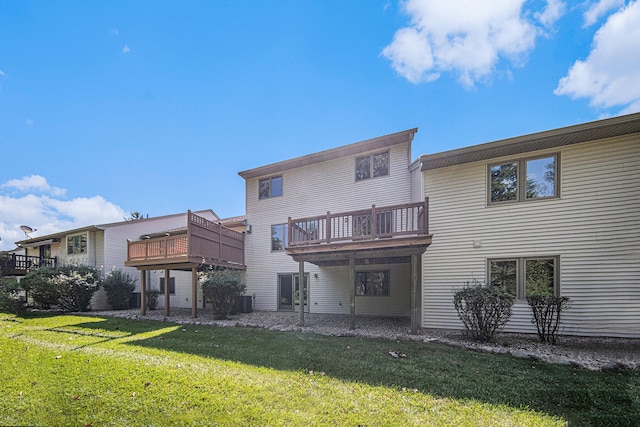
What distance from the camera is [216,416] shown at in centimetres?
347

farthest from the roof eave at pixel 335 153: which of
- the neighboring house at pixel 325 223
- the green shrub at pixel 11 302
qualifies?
the green shrub at pixel 11 302

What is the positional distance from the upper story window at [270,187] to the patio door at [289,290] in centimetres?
393

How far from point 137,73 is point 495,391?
14259 millimetres

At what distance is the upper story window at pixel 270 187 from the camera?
14.7 meters

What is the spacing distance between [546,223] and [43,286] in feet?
68.2

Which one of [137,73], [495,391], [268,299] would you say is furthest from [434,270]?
[137,73]

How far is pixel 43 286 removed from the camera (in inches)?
571

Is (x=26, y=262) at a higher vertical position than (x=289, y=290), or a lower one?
higher

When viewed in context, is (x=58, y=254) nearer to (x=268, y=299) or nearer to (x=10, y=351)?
(x=268, y=299)

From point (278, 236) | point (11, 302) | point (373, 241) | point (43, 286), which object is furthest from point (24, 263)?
point (373, 241)

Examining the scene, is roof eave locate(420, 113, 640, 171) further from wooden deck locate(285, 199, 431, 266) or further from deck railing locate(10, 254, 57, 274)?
deck railing locate(10, 254, 57, 274)

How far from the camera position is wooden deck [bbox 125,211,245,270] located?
11.8 meters

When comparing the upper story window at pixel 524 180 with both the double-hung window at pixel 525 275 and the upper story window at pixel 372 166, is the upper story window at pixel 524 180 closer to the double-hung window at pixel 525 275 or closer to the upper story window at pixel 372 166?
the double-hung window at pixel 525 275

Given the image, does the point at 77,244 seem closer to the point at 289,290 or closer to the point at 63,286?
the point at 63,286
